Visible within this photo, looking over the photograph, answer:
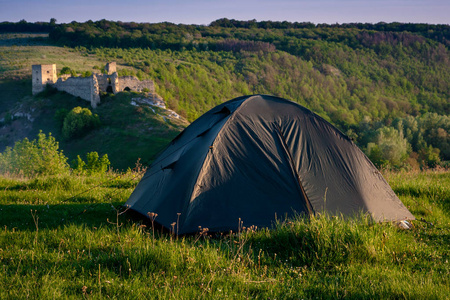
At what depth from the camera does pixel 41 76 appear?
72.4 meters

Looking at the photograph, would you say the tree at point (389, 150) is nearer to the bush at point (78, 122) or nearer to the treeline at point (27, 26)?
the bush at point (78, 122)

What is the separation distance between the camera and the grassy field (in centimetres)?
326

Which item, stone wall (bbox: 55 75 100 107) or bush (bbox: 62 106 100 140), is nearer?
bush (bbox: 62 106 100 140)

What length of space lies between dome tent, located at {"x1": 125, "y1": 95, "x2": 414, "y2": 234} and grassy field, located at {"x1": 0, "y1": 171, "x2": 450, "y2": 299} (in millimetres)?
390

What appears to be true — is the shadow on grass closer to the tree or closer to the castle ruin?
the tree

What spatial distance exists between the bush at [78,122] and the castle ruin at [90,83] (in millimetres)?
3900

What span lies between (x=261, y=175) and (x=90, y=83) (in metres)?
67.5

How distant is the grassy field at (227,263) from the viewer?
128 inches

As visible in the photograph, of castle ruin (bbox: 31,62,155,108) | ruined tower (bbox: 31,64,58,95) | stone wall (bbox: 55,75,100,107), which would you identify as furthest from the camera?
ruined tower (bbox: 31,64,58,95)

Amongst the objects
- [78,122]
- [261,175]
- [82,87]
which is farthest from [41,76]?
[261,175]

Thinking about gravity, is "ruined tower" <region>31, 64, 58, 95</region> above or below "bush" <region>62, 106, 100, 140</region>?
above

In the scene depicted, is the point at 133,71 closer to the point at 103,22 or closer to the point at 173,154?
the point at 103,22

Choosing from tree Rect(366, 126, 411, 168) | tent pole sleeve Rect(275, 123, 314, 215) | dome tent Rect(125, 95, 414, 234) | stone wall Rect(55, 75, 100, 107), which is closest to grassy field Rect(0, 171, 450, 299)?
dome tent Rect(125, 95, 414, 234)

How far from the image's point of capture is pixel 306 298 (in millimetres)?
3264
